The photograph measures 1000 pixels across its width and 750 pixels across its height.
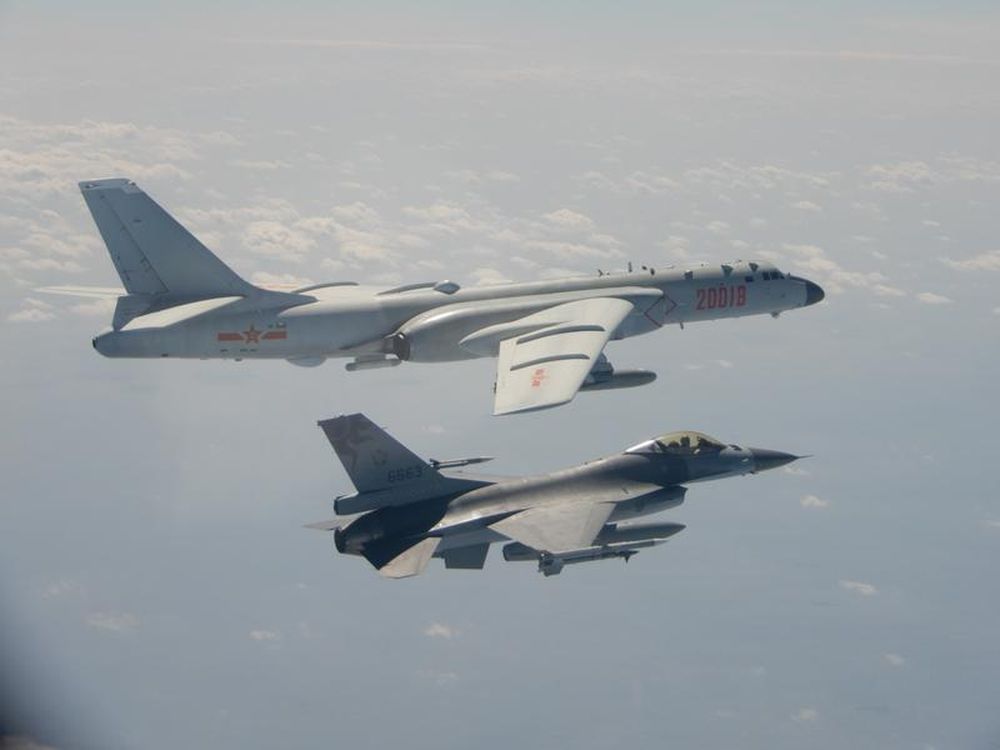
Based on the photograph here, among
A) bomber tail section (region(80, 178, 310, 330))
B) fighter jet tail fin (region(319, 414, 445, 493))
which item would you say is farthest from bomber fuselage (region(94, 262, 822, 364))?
fighter jet tail fin (region(319, 414, 445, 493))

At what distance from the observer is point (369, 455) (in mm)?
51125

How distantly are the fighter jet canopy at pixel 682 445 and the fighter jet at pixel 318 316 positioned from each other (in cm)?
383

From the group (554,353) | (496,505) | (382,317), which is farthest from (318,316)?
(496,505)

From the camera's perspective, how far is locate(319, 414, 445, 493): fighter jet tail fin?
50.9 metres

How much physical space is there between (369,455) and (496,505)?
5.23m

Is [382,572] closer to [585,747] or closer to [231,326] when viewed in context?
[231,326]

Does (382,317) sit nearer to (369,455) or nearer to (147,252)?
(369,455)

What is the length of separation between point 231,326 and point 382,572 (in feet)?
46.9

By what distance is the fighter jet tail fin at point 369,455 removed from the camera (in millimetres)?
50938

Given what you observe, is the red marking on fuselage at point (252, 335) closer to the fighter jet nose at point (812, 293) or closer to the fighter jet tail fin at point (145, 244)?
the fighter jet tail fin at point (145, 244)

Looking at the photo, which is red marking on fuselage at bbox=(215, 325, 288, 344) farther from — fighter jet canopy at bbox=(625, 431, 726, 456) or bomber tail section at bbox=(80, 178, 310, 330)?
fighter jet canopy at bbox=(625, 431, 726, 456)

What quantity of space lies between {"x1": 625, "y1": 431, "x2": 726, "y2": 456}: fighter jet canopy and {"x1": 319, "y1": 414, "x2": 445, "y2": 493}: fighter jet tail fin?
9196 millimetres

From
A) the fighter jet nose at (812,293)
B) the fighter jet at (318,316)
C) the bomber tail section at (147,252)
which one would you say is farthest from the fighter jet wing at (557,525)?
the fighter jet nose at (812,293)

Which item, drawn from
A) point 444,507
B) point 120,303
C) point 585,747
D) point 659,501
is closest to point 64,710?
point 120,303
